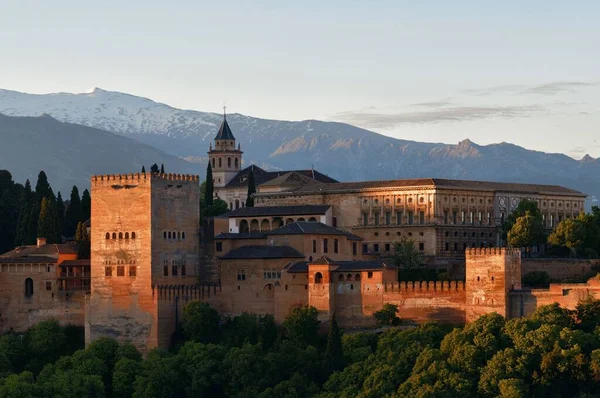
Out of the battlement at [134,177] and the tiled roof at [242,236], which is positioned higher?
the battlement at [134,177]

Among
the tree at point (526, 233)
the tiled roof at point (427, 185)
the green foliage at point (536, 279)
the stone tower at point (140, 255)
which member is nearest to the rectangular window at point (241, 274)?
the stone tower at point (140, 255)

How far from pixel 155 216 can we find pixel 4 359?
10099 millimetres

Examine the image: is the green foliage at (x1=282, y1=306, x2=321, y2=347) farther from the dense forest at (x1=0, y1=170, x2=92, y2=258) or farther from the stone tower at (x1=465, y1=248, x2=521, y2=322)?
the dense forest at (x1=0, y1=170, x2=92, y2=258)

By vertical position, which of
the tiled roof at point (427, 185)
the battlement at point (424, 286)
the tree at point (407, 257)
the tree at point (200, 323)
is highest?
the tiled roof at point (427, 185)

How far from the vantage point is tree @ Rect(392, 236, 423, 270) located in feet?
301

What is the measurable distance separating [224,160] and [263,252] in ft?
141

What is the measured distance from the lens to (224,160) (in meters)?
126

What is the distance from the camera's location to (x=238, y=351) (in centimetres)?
7881

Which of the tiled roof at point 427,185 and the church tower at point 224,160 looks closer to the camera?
the tiled roof at point 427,185

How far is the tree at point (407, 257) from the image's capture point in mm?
91625

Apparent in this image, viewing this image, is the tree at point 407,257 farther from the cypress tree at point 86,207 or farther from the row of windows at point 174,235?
the cypress tree at point 86,207

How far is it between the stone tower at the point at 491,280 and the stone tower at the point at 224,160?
151ft

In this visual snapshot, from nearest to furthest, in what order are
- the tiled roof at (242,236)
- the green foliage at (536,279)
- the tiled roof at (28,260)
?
1. the green foliage at (536,279)
2. the tiled roof at (28,260)
3. the tiled roof at (242,236)

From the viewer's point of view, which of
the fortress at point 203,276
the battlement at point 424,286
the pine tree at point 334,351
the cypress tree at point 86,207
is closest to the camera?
the pine tree at point 334,351
